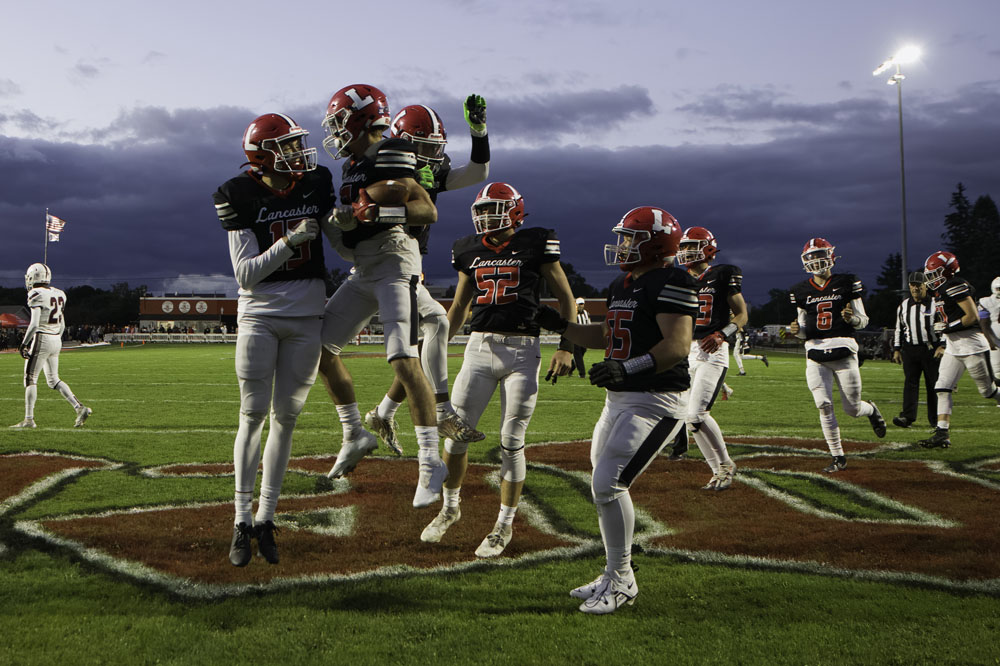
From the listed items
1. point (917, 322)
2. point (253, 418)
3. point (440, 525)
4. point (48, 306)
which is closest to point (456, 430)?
point (440, 525)

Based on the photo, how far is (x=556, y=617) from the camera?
161 inches

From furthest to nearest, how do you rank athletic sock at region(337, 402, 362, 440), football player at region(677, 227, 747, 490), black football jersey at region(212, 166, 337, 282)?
football player at region(677, 227, 747, 490)
athletic sock at region(337, 402, 362, 440)
black football jersey at region(212, 166, 337, 282)

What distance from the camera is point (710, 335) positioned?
7.82 m

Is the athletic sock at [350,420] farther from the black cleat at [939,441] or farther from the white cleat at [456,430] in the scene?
the black cleat at [939,441]

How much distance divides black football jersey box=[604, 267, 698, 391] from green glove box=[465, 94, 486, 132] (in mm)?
1804

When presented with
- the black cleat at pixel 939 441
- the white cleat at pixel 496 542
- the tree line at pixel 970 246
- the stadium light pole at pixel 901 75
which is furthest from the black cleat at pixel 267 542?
the tree line at pixel 970 246

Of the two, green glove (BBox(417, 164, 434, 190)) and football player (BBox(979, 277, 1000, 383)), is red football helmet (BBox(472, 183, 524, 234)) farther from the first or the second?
football player (BBox(979, 277, 1000, 383))

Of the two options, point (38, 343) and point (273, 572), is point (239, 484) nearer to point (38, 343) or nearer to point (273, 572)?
point (273, 572)

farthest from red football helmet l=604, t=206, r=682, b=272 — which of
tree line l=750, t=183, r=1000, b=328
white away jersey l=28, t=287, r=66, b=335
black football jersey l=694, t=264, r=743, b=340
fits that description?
tree line l=750, t=183, r=1000, b=328

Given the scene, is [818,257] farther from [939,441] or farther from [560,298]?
[560,298]

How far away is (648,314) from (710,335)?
352cm

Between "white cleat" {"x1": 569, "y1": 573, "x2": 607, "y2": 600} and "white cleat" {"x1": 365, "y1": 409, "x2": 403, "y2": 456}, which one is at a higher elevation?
"white cleat" {"x1": 365, "y1": 409, "x2": 403, "y2": 456}

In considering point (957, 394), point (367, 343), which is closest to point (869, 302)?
point (367, 343)

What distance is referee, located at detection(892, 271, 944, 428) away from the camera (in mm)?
11672
